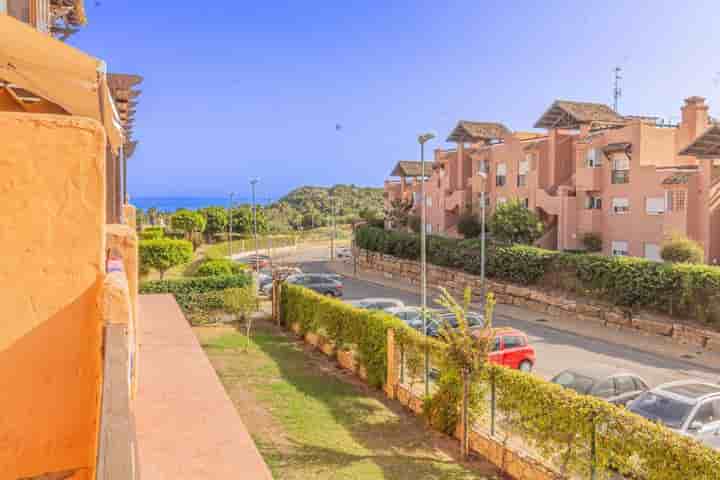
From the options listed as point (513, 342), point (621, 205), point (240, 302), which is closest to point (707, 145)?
point (621, 205)

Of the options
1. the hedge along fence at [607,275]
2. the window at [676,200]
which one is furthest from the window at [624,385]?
the window at [676,200]

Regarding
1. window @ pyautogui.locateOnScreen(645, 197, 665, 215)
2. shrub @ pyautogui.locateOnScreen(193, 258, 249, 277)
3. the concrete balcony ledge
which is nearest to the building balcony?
window @ pyautogui.locateOnScreen(645, 197, 665, 215)

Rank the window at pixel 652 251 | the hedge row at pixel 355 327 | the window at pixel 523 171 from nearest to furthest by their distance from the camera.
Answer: the hedge row at pixel 355 327, the window at pixel 652 251, the window at pixel 523 171

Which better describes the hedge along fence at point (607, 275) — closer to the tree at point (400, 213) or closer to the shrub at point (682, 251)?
the shrub at point (682, 251)

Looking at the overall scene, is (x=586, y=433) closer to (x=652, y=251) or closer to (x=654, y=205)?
(x=652, y=251)

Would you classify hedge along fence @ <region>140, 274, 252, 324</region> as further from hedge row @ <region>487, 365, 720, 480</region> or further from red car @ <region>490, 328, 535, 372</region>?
hedge row @ <region>487, 365, 720, 480</region>

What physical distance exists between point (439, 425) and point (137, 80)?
10254 mm

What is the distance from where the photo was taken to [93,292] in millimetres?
3984

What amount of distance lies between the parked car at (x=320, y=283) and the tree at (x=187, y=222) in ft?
78.0

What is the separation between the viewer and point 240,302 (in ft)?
94.5

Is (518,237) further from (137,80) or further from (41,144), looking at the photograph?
(41,144)

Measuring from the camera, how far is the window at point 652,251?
33.1 metres

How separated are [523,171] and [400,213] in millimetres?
14183

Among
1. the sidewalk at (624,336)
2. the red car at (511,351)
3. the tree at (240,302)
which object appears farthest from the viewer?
the tree at (240,302)
